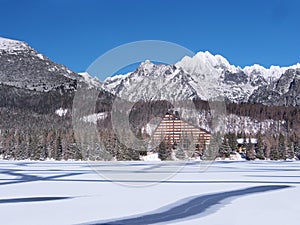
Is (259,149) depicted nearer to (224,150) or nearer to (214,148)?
(224,150)

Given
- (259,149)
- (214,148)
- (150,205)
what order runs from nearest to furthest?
(150,205)
(214,148)
(259,149)

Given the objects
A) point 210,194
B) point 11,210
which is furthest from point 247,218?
point 11,210

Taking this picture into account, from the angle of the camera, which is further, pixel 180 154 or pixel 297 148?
pixel 297 148

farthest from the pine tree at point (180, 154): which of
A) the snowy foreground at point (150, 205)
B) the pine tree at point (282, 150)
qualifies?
the snowy foreground at point (150, 205)

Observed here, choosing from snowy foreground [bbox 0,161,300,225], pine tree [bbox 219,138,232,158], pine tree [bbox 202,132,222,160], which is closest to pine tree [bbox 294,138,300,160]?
pine tree [bbox 219,138,232,158]

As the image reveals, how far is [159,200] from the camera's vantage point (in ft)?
41.9

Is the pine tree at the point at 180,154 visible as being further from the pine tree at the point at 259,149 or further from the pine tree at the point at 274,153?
the pine tree at the point at 274,153

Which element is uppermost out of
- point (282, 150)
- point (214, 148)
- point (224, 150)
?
point (214, 148)

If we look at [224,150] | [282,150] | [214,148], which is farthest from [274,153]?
[214,148]

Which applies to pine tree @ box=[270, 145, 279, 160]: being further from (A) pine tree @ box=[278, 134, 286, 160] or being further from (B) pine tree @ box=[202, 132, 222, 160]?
(B) pine tree @ box=[202, 132, 222, 160]

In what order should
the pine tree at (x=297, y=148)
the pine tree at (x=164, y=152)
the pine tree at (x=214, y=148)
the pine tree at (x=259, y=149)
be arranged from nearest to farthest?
the pine tree at (x=164, y=152) → the pine tree at (x=259, y=149) → the pine tree at (x=214, y=148) → the pine tree at (x=297, y=148)

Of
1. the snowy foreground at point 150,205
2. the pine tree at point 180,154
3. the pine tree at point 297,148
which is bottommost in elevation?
the snowy foreground at point 150,205

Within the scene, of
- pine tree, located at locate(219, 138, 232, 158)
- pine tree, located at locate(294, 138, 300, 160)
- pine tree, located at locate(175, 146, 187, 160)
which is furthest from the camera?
pine tree, located at locate(294, 138, 300, 160)

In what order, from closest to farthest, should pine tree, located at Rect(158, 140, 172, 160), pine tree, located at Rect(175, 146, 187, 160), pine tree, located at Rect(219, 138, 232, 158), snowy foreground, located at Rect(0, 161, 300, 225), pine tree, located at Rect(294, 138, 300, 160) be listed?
snowy foreground, located at Rect(0, 161, 300, 225)
pine tree, located at Rect(158, 140, 172, 160)
pine tree, located at Rect(175, 146, 187, 160)
pine tree, located at Rect(219, 138, 232, 158)
pine tree, located at Rect(294, 138, 300, 160)
